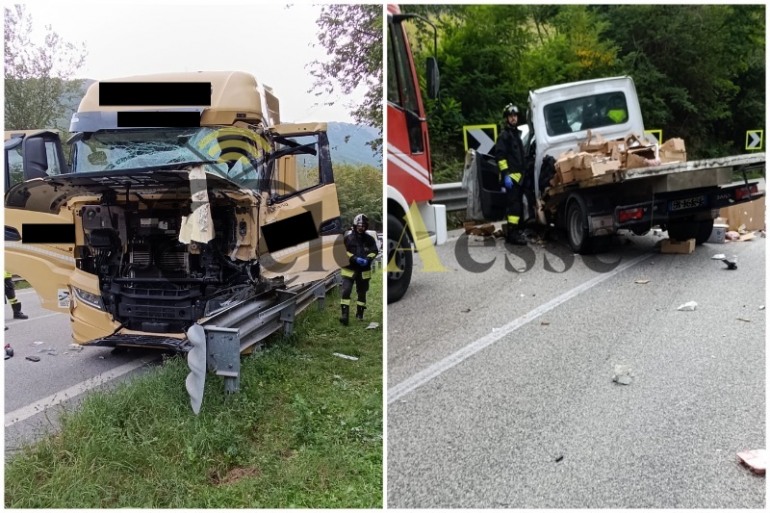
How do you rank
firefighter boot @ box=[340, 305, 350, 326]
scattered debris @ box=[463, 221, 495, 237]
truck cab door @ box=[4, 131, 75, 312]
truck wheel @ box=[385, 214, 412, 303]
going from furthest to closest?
scattered debris @ box=[463, 221, 495, 237] < truck wheel @ box=[385, 214, 412, 303] < firefighter boot @ box=[340, 305, 350, 326] < truck cab door @ box=[4, 131, 75, 312]

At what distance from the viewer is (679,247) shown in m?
6.78

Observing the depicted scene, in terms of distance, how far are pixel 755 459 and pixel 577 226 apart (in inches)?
181

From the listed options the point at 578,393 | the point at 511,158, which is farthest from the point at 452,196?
the point at 578,393

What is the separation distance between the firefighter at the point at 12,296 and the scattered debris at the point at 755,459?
3.22m

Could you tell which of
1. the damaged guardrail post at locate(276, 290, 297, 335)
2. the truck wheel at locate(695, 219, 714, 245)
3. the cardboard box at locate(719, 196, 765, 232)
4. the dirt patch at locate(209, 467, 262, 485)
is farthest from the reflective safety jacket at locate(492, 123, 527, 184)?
the dirt patch at locate(209, 467, 262, 485)

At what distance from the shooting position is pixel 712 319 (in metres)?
4.41

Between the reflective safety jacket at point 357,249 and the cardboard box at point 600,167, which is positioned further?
the cardboard box at point 600,167

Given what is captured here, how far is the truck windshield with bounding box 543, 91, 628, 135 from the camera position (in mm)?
7523

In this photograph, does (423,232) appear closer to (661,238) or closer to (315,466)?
(315,466)

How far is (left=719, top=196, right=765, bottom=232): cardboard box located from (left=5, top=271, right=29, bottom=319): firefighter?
27.3 ft

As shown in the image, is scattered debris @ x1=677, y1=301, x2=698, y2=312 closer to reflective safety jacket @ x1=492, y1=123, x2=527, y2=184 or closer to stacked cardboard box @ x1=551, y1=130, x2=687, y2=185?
stacked cardboard box @ x1=551, y1=130, x2=687, y2=185

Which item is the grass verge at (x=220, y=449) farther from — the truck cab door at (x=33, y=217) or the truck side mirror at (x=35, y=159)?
the truck side mirror at (x=35, y=159)

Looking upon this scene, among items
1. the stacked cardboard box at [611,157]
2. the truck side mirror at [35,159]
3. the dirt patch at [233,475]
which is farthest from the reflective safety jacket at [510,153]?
the dirt patch at [233,475]

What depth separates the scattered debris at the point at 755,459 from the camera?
2467 mm
